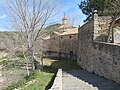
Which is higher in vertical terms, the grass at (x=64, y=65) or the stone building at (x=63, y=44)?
the stone building at (x=63, y=44)

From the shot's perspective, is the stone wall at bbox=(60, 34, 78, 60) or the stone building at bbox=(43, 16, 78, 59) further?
the stone building at bbox=(43, 16, 78, 59)

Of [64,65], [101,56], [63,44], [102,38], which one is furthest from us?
[63,44]

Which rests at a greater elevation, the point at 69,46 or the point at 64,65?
the point at 69,46

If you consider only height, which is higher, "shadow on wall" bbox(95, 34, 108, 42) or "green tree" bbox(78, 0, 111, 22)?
"green tree" bbox(78, 0, 111, 22)

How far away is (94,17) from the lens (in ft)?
62.5

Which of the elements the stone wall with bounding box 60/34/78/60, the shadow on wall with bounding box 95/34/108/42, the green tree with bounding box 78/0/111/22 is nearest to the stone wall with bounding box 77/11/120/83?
the shadow on wall with bounding box 95/34/108/42

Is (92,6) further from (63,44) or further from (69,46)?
(63,44)

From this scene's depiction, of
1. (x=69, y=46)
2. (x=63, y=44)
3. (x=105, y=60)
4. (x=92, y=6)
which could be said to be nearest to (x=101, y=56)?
(x=105, y=60)

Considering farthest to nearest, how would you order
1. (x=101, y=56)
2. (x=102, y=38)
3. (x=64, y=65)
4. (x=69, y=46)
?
(x=69, y=46)
(x=64, y=65)
(x=102, y=38)
(x=101, y=56)

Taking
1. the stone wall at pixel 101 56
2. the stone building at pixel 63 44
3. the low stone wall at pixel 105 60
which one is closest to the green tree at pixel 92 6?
the stone wall at pixel 101 56

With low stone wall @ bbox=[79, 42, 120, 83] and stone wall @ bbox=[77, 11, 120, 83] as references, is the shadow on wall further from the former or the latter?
low stone wall @ bbox=[79, 42, 120, 83]

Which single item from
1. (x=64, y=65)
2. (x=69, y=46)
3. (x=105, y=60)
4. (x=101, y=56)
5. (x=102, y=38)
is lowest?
(x=64, y=65)

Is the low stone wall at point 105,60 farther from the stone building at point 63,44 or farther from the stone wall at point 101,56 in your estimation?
the stone building at point 63,44

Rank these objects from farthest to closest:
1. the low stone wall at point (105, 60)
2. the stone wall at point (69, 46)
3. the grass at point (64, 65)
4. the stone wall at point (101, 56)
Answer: the stone wall at point (69, 46), the grass at point (64, 65), the stone wall at point (101, 56), the low stone wall at point (105, 60)
